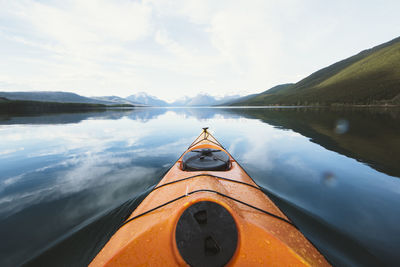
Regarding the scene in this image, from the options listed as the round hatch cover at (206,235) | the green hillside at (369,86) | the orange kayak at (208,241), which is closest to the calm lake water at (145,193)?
the orange kayak at (208,241)

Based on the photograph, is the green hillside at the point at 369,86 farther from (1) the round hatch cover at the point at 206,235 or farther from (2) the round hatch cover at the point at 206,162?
(1) the round hatch cover at the point at 206,235

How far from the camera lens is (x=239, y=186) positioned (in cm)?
334

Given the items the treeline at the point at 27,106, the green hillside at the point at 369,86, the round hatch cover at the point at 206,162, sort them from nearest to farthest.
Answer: the round hatch cover at the point at 206,162 < the treeline at the point at 27,106 < the green hillside at the point at 369,86

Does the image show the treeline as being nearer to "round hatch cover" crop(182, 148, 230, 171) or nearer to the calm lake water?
the calm lake water

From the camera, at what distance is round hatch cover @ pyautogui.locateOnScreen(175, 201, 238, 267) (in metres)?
1.66

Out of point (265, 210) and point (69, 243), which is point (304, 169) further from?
point (69, 243)

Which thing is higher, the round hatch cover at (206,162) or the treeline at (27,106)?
the treeline at (27,106)

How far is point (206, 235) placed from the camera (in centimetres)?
180

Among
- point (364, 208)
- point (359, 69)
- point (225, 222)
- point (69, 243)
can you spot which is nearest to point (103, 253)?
point (225, 222)

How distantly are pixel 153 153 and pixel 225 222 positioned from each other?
A: 30.5ft

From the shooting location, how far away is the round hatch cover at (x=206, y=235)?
5.45 ft

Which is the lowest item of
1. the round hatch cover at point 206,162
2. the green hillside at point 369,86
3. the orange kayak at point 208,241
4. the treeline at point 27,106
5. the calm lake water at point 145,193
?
the calm lake water at point 145,193

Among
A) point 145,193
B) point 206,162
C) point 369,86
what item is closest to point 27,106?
point 145,193

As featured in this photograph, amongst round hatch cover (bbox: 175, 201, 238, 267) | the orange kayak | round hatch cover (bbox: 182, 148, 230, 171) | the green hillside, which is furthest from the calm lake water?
the green hillside
